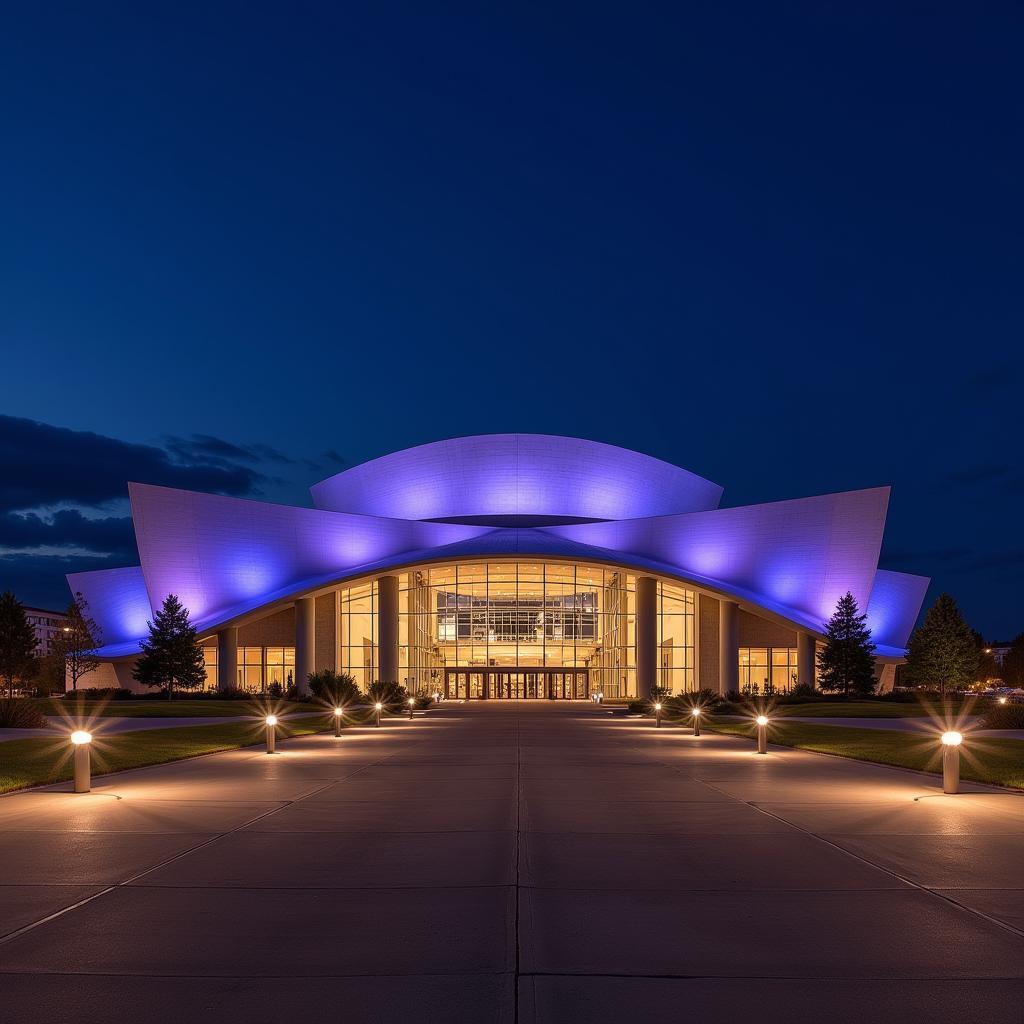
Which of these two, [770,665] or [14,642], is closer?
[14,642]

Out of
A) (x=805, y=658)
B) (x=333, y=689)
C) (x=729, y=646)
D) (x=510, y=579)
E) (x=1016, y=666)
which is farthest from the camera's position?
(x=1016, y=666)

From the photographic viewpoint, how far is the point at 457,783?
16.6m

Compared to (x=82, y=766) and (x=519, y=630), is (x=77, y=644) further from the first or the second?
(x=82, y=766)

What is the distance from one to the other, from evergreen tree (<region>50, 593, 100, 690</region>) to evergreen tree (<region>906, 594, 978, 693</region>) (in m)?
48.0

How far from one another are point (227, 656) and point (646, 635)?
978 inches

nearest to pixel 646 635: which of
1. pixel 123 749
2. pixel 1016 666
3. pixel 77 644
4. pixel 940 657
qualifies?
pixel 940 657

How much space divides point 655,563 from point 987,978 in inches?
2267

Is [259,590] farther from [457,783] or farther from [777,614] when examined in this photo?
[457,783]

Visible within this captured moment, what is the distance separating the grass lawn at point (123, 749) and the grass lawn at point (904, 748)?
13.2m

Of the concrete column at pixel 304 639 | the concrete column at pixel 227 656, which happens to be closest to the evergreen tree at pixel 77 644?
the concrete column at pixel 227 656

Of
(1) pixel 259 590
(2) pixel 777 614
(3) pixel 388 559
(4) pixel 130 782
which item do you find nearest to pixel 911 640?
(2) pixel 777 614

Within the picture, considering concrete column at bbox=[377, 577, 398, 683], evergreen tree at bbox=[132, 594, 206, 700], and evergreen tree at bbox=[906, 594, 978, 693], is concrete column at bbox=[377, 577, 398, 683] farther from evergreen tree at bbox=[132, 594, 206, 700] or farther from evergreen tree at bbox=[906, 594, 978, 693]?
evergreen tree at bbox=[906, 594, 978, 693]

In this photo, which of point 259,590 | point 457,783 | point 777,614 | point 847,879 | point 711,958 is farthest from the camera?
point 259,590

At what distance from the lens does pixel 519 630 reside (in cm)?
7150
